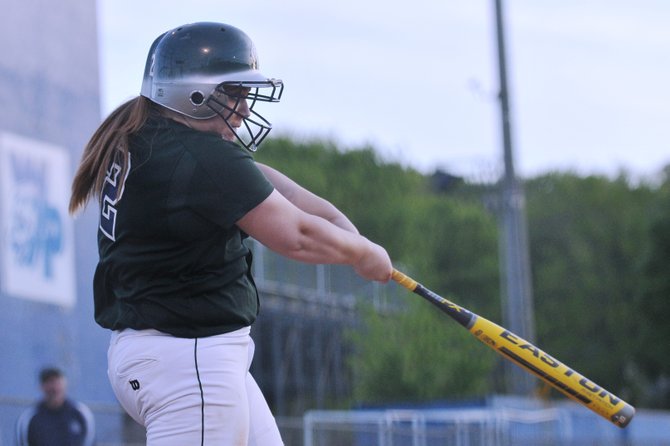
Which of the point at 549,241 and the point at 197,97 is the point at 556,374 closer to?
the point at 197,97

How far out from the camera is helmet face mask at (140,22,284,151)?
390 centimetres

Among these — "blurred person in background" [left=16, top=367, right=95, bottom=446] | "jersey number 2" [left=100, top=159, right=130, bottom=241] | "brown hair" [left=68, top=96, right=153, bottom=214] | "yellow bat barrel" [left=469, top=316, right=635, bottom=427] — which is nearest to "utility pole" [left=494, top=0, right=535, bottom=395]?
"blurred person in background" [left=16, top=367, right=95, bottom=446]

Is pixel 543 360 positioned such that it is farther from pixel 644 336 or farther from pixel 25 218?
pixel 644 336

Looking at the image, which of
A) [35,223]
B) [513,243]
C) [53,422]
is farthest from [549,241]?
[53,422]

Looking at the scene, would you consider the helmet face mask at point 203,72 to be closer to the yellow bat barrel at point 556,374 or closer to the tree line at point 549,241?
the yellow bat barrel at point 556,374

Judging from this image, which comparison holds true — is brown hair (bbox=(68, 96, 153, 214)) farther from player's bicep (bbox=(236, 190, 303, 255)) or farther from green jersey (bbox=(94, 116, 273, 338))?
player's bicep (bbox=(236, 190, 303, 255))

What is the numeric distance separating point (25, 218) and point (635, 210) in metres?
46.0

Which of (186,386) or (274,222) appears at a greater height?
(274,222)

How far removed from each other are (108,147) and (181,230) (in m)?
0.42

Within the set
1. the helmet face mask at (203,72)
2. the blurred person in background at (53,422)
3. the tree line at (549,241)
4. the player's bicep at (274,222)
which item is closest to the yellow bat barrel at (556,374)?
the player's bicep at (274,222)

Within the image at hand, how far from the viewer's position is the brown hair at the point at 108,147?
12.8ft

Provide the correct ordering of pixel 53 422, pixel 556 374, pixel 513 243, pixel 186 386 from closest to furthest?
pixel 186 386
pixel 556 374
pixel 53 422
pixel 513 243

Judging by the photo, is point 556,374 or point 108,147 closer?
point 108,147

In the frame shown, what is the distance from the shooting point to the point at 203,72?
154 inches
